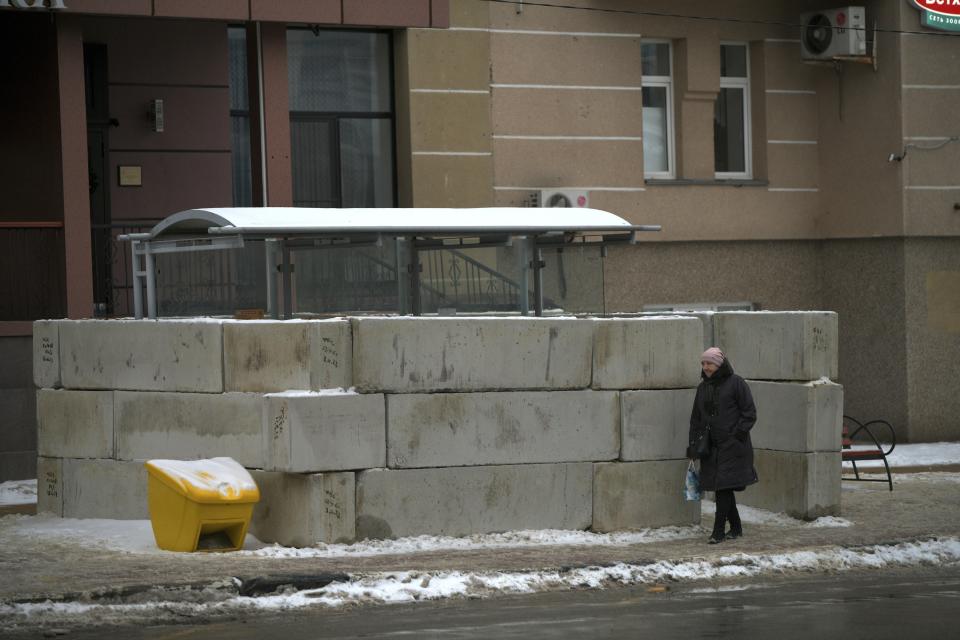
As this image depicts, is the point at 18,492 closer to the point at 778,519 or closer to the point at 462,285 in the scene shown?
the point at 462,285

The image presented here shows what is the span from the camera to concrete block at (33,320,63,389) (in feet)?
45.3

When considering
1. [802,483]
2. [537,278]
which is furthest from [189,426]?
[802,483]

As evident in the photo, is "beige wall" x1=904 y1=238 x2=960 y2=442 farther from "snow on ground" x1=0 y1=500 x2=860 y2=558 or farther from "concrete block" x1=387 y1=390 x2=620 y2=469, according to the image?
"concrete block" x1=387 y1=390 x2=620 y2=469

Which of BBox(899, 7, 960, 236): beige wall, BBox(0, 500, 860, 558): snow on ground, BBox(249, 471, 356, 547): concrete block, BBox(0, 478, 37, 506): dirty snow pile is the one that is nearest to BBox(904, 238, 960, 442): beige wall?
BBox(899, 7, 960, 236): beige wall

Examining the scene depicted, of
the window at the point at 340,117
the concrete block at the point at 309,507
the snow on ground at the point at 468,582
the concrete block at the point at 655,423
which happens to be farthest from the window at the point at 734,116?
the concrete block at the point at 309,507

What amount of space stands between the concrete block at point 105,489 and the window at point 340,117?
7135 mm

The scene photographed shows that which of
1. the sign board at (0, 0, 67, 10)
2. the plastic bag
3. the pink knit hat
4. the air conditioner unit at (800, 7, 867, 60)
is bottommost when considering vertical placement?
the plastic bag

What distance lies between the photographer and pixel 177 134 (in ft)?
64.1

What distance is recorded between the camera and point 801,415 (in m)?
13.6

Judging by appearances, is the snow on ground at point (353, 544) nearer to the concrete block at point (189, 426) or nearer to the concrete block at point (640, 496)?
the concrete block at point (640, 496)

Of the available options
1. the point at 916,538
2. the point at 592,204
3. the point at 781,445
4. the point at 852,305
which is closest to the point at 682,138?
the point at 592,204

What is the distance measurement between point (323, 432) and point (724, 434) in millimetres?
3139

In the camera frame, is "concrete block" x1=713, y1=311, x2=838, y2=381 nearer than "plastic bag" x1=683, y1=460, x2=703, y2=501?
No

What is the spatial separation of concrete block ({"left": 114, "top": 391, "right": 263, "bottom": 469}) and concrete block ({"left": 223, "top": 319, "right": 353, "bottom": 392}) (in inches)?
8.0
